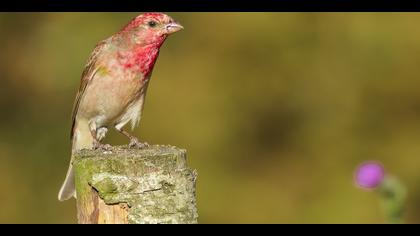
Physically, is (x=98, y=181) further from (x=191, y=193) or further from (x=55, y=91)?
(x=55, y=91)

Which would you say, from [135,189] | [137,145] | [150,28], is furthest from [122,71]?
[135,189]

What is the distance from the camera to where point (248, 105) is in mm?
9047

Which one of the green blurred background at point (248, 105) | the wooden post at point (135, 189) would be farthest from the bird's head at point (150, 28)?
the green blurred background at point (248, 105)

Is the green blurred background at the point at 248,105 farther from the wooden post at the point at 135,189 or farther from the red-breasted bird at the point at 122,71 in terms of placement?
the wooden post at the point at 135,189

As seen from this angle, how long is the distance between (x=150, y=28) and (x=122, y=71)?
0.32 metres

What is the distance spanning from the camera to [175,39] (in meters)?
9.03

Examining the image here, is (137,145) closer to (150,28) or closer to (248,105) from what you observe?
(150,28)

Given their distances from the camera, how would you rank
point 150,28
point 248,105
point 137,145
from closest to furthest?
point 137,145
point 150,28
point 248,105

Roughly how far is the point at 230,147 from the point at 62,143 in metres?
1.53

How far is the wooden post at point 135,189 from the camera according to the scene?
136 inches

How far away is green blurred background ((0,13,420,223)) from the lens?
890 cm

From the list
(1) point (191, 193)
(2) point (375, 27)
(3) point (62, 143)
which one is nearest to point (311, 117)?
(2) point (375, 27)

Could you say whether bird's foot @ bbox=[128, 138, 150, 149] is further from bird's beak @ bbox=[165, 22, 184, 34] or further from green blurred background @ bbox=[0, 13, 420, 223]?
green blurred background @ bbox=[0, 13, 420, 223]

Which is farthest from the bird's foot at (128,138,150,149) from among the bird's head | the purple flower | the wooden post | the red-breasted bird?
the purple flower
